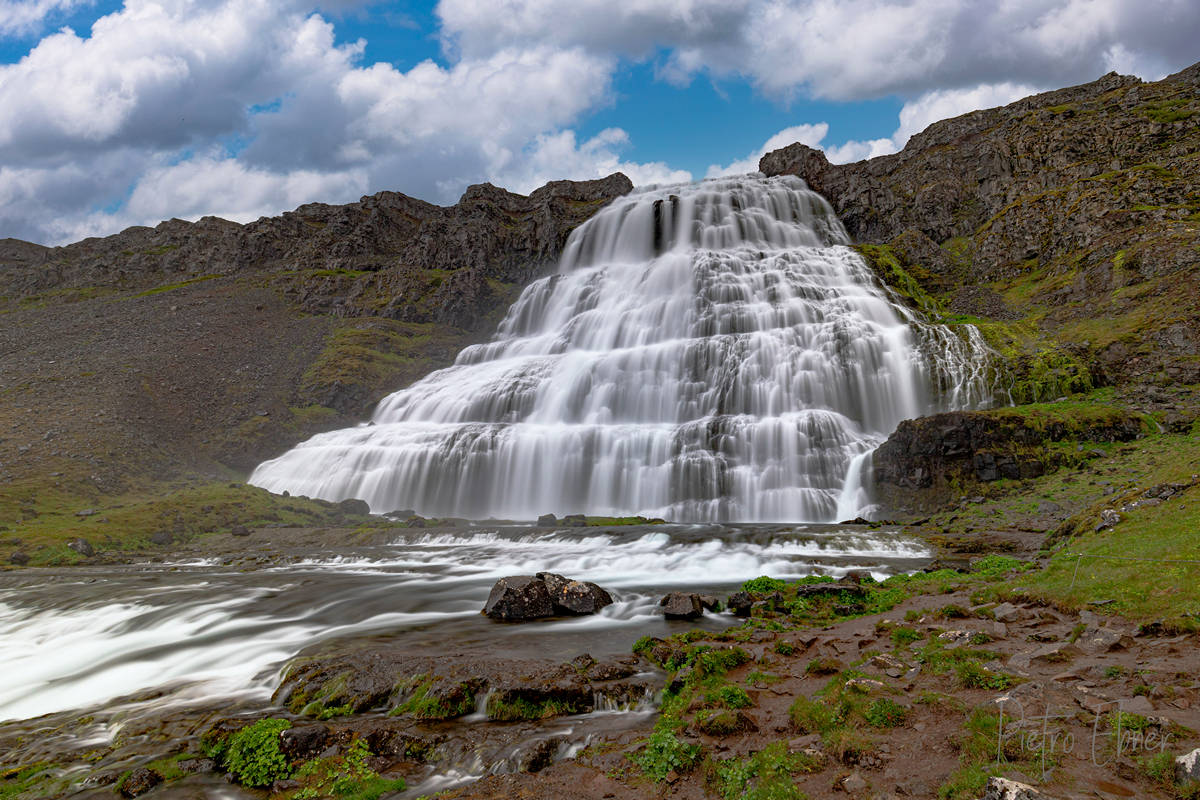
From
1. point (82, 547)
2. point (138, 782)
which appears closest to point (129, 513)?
point (82, 547)

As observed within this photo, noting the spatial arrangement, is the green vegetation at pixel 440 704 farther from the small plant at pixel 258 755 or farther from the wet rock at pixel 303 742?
the small plant at pixel 258 755

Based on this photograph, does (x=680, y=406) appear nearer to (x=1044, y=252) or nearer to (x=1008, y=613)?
(x=1008, y=613)

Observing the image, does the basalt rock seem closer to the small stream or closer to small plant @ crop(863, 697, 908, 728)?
the small stream

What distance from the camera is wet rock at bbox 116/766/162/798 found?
745 cm

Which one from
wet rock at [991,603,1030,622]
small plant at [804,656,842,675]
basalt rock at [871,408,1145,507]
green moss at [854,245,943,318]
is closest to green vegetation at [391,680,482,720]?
small plant at [804,656,842,675]


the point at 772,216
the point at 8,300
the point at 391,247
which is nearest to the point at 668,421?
the point at 772,216

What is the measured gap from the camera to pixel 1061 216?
52.8 m

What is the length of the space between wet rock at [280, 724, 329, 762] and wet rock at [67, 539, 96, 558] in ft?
89.8

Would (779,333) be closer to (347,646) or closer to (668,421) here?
(668,421)

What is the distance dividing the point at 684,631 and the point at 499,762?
20.1 ft

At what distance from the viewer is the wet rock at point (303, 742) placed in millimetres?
8078

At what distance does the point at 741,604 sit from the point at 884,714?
7321 mm

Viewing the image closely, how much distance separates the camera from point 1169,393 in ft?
95.3

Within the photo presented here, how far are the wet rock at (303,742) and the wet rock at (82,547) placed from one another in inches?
1078
